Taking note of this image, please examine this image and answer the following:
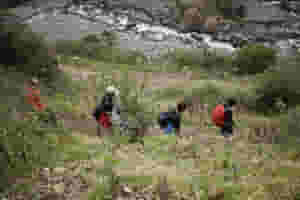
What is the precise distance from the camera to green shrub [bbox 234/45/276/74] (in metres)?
23.4

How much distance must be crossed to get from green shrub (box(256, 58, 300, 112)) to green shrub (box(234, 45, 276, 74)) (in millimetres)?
7460

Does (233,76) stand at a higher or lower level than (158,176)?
lower

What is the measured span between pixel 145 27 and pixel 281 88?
63.3 ft

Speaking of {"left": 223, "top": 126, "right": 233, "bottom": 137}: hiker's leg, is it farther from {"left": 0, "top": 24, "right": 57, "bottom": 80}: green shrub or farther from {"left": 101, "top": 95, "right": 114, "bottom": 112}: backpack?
{"left": 0, "top": 24, "right": 57, "bottom": 80}: green shrub

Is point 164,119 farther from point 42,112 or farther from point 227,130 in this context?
point 42,112

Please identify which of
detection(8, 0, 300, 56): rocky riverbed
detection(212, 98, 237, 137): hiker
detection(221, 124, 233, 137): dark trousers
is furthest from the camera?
detection(8, 0, 300, 56): rocky riverbed

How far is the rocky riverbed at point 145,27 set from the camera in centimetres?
3069

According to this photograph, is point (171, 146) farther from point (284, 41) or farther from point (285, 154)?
point (284, 41)

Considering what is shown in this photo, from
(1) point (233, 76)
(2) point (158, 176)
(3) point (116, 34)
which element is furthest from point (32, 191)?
(3) point (116, 34)

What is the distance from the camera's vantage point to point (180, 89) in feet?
58.9

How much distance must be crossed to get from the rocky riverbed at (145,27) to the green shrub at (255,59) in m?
4.98

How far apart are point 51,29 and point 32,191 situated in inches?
1078

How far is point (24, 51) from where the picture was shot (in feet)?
42.1

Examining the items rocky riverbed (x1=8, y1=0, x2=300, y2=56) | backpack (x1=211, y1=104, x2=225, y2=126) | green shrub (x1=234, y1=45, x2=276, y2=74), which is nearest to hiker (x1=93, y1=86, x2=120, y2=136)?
backpack (x1=211, y1=104, x2=225, y2=126)
